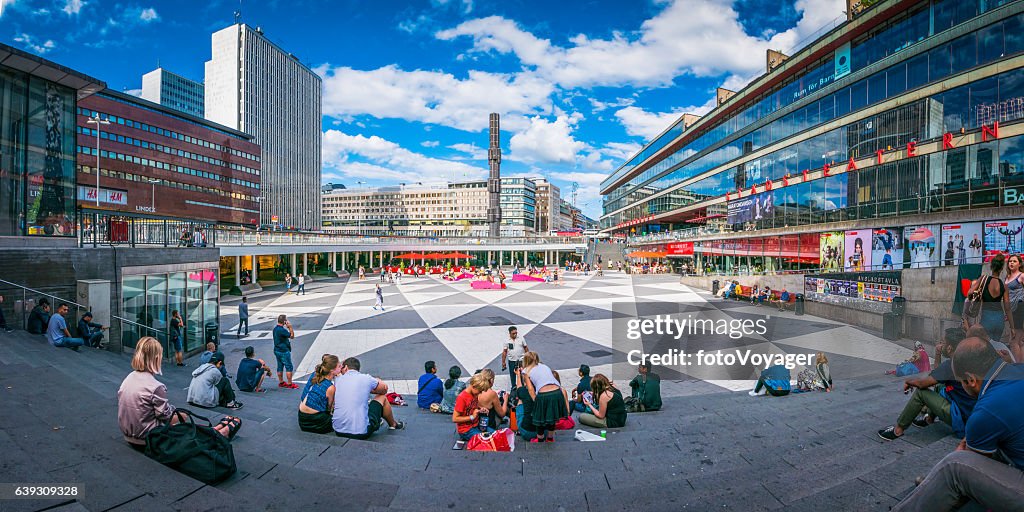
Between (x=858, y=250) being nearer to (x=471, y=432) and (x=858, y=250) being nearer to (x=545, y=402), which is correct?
(x=545, y=402)

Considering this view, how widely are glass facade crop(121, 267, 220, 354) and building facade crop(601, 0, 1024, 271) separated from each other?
85.9 feet

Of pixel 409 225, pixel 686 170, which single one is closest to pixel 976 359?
pixel 686 170

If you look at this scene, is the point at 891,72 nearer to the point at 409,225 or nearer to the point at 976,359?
the point at 976,359

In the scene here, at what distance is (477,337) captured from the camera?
15516 mm

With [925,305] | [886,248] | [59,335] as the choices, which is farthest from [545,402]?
[886,248]

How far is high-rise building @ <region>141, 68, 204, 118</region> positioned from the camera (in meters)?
→ 123

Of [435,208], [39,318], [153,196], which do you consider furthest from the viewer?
[435,208]

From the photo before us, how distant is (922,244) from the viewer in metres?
19.4

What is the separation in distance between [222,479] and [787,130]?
113 ft

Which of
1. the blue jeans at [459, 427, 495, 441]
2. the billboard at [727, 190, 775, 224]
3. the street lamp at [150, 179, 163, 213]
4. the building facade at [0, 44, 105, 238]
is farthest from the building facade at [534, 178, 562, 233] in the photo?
the blue jeans at [459, 427, 495, 441]

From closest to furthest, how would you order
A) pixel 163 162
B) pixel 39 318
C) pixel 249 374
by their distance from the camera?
pixel 39 318, pixel 249 374, pixel 163 162

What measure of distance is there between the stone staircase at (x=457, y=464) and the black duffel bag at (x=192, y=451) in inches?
3.0

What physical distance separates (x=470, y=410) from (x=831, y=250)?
26835mm

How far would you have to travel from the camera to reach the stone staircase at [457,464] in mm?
3406
